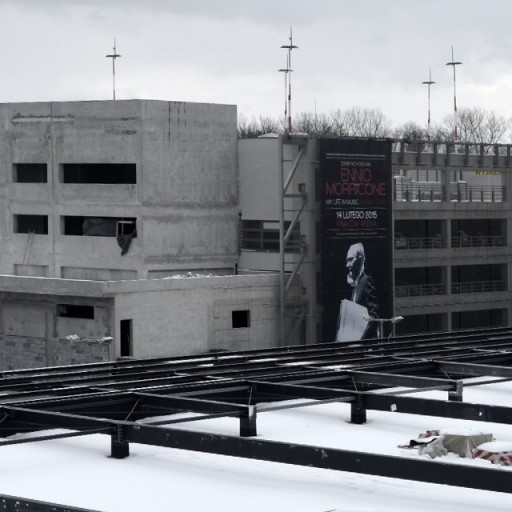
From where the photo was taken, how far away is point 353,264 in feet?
270

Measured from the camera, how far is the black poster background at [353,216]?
266 feet

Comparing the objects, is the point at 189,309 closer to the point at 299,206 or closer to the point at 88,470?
the point at 299,206

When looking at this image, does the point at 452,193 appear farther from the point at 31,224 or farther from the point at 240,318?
the point at 31,224

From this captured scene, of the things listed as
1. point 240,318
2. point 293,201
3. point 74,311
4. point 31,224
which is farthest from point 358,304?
point 31,224

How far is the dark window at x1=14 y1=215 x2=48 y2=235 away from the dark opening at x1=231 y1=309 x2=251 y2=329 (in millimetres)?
14456

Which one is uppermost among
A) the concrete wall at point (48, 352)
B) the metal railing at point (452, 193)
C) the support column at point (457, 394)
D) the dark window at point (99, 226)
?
the metal railing at point (452, 193)

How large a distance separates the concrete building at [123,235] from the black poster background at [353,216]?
148 inches

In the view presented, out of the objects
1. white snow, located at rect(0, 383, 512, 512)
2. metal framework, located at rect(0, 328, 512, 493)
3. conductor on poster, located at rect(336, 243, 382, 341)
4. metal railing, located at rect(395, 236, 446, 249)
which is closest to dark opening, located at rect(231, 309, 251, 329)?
conductor on poster, located at rect(336, 243, 382, 341)

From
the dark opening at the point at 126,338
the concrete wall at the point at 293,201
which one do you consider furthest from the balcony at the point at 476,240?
the dark opening at the point at 126,338

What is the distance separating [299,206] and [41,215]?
1700 cm

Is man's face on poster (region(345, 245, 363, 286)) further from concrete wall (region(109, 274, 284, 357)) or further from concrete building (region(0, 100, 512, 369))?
concrete wall (region(109, 274, 284, 357))

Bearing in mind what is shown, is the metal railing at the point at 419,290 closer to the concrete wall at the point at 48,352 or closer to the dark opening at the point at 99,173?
the dark opening at the point at 99,173

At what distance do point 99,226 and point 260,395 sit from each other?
5049 centimetres

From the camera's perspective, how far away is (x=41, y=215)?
84562mm
